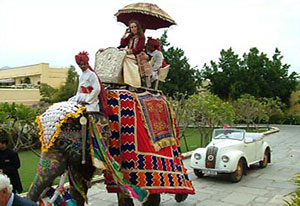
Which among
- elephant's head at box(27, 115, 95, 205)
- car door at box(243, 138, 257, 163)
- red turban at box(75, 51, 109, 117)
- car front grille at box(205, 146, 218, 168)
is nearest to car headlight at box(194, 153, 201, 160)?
car front grille at box(205, 146, 218, 168)

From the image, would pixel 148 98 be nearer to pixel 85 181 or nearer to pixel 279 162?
pixel 85 181

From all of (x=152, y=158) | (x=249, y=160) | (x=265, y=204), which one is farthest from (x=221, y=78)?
(x=152, y=158)

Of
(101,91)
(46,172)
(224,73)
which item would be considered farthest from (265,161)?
(224,73)

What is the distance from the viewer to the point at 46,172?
136 inches

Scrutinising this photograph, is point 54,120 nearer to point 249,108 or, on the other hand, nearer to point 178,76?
point 249,108

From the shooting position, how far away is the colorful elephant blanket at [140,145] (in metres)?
4.11

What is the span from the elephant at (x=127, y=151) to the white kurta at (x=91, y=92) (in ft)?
0.35

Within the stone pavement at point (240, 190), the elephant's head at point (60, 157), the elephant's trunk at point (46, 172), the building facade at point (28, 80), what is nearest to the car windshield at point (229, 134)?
the stone pavement at point (240, 190)

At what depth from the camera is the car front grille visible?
747cm

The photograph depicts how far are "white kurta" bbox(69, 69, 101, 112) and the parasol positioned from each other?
1.37m

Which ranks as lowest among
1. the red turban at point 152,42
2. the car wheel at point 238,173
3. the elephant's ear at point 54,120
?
the car wheel at point 238,173

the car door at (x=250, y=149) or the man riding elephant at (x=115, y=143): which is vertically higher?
the man riding elephant at (x=115, y=143)

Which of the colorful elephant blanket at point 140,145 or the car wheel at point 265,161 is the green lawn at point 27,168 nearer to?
the colorful elephant blanket at point 140,145

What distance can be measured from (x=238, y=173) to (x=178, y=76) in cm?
1676
